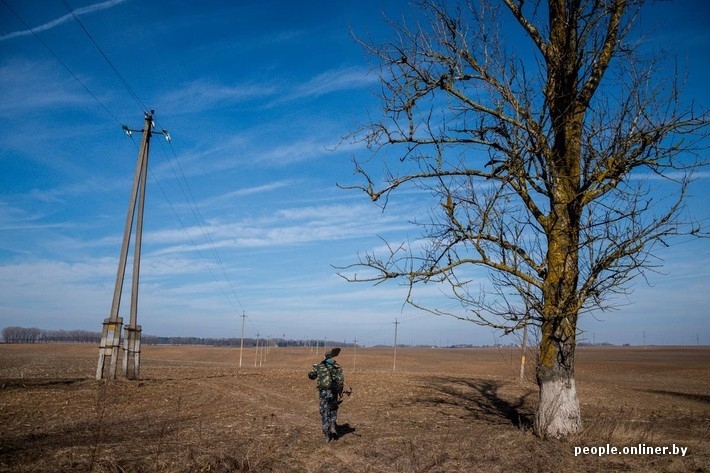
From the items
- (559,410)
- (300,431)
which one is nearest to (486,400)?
(300,431)

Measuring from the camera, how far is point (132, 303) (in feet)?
65.2

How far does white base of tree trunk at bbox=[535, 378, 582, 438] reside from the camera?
8.80m

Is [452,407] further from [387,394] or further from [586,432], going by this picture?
[586,432]

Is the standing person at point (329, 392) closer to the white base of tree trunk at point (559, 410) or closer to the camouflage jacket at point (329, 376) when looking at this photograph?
the camouflage jacket at point (329, 376)

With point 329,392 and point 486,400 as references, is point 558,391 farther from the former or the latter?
point 486,400

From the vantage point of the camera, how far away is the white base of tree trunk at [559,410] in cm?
880

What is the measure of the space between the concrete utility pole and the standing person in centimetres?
1105

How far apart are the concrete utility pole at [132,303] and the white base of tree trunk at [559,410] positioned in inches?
590

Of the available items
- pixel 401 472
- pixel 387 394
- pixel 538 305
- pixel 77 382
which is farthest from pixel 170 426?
pixel 387 394

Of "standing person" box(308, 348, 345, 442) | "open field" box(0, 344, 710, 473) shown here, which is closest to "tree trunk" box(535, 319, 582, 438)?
"open field" box(0, 344, 710, 473)

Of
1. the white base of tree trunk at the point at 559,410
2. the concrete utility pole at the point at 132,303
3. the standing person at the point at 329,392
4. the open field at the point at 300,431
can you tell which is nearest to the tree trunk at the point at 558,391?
the white base of tree trunk at the point at 559,410

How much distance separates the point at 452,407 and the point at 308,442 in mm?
7259

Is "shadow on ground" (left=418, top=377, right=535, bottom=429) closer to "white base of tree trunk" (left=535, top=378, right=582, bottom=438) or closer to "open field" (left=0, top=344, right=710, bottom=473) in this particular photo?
"open field" (left=0, top=344, right=710, bottom=473)

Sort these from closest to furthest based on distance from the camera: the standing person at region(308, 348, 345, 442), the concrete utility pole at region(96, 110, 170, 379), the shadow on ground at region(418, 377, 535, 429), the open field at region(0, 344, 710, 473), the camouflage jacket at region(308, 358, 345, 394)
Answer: the open field at region(0, 344, 710, 473), the standing person at region(308, 348, 345, 442), the camouflage jacket at region(308, 358, 345, 394), the shadow on ground at region(418, 377, 535, 429), the concrete utility pole at region(96, 110, 170, 379)
